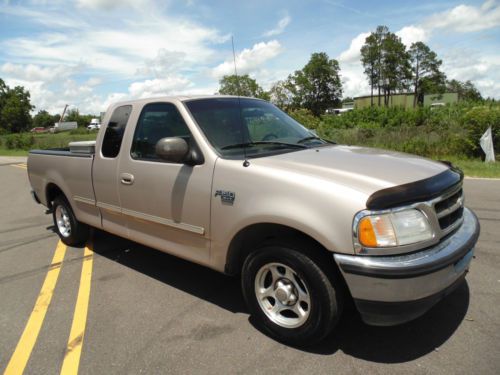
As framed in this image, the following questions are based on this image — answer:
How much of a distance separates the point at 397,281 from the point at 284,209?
844mm

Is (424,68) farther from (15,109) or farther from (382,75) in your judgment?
(15,109)

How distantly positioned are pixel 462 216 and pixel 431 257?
0.88 metres

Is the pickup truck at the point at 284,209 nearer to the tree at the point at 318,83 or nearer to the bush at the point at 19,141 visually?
the bush at the point at 19,141

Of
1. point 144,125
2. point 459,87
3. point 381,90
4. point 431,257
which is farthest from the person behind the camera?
point 459,87

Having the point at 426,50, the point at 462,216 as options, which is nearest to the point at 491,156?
the point at 462,216

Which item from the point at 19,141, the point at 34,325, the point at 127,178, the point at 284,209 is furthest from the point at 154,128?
the point at 19,141

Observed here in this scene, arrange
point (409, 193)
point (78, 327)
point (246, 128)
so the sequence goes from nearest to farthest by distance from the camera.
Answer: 1. point (409, 193)
2. point (78, 327)
3. point (246, 128)

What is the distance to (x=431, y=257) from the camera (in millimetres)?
2570

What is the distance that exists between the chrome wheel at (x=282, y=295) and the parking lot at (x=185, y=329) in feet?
0.70

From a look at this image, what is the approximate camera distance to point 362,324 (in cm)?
334

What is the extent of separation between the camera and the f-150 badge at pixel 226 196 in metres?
3.14

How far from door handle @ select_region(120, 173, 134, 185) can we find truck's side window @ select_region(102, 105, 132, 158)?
30 cm

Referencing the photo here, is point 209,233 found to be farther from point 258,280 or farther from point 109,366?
point 109,366

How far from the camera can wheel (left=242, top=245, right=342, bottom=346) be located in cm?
276
